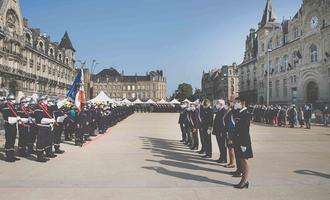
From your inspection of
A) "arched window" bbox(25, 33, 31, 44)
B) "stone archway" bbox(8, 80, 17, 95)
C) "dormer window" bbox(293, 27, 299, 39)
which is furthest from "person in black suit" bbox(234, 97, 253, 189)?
"arched window" bbox(25, 33, 31, 44)

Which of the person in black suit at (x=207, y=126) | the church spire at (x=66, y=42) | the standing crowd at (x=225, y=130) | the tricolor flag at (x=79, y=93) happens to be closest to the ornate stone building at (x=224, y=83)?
the church spire at (x=66, y=42)

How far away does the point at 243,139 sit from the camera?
7.95m

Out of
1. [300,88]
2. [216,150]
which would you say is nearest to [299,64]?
[300,88]

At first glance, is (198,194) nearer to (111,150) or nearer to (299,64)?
(111,150)

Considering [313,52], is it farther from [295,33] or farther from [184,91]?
[184,91]

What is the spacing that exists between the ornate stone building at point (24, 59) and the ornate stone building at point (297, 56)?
125 feet

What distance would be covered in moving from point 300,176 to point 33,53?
63170mm

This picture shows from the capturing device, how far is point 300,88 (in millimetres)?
50719

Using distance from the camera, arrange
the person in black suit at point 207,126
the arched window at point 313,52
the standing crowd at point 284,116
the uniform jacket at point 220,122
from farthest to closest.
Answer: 1. the arched window at point 313,52
2. the standing crowd at point 284,116
3. the person in black suit at point 207,126
4. the uniform jacket at point 220,122

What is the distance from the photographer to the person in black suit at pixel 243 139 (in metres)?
7.67

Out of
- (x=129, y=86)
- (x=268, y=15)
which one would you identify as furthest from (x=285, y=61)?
(x=129, y=86)

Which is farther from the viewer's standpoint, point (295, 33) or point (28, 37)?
point (28, 37)

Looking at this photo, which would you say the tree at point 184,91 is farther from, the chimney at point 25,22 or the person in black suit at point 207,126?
the person in black suit at point 207,126

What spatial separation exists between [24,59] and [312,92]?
4525 cm
